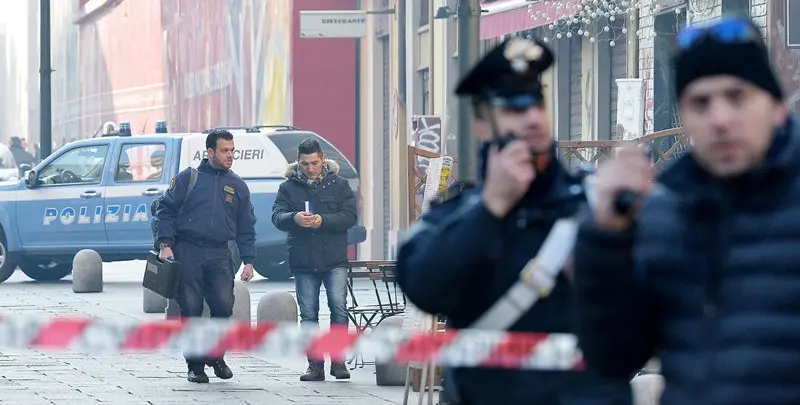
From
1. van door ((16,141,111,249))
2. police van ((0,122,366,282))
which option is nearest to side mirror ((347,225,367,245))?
police van ((0,122,366,282))

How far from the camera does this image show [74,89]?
264 ft

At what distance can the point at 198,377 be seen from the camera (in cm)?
1312

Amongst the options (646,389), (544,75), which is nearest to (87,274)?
(544,75)

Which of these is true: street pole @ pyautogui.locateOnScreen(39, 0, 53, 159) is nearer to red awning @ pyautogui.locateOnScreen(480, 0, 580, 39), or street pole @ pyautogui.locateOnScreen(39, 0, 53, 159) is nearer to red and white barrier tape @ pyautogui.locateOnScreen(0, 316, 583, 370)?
red awning @ pyautogui.locateOnScreen(480, 0, 580, 39)

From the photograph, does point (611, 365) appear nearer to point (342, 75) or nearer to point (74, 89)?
point (342, 75)

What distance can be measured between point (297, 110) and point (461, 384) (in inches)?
1248

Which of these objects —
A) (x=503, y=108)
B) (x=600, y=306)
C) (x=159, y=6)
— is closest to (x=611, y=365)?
(x=600, y=306)

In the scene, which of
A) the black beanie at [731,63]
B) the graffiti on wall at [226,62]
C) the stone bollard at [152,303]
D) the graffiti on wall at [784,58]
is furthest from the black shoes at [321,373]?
the graffiti on wall at [226,62]

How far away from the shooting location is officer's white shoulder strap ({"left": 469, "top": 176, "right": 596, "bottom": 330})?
396 cm

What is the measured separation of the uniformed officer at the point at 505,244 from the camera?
3.90 m

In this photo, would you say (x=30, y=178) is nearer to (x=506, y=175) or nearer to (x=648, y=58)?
(x=648, y=58)

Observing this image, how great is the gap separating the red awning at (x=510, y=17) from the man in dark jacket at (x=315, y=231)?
781cm

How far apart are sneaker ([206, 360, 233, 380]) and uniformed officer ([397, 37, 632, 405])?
30.6ft

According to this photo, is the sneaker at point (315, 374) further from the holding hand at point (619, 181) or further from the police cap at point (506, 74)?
the holding hand at point (619, 181)
